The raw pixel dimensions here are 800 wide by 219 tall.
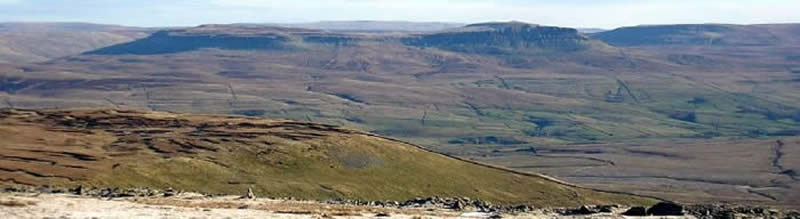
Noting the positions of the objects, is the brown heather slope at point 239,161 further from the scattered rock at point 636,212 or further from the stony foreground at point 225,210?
the scattered rock at point 636,212

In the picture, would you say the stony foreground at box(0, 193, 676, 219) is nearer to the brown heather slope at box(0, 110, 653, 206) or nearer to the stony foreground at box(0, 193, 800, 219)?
the stony foreground at box(0, 193, 800, 219)

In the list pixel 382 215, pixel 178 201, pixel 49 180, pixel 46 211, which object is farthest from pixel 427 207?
pixel 49 180

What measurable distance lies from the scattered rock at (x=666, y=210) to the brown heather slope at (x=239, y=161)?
53018 millimetres

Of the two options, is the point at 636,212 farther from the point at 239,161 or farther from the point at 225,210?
the point at 239,161

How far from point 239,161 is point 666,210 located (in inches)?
2872

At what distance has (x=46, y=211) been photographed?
137 ft

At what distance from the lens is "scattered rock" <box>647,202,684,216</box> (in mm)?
47375

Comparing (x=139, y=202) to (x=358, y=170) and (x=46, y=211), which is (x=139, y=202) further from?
(x=358, y=170)

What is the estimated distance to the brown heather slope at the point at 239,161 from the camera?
98.0 m

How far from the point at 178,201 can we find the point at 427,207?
12090mm

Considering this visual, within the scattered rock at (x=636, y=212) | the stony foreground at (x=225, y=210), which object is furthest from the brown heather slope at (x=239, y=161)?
the scattered rock at (x=636, y=212)

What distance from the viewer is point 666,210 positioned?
48000mm

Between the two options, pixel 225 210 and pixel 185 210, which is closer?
pixel 185 210

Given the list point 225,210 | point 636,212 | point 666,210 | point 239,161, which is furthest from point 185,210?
point 239,161
